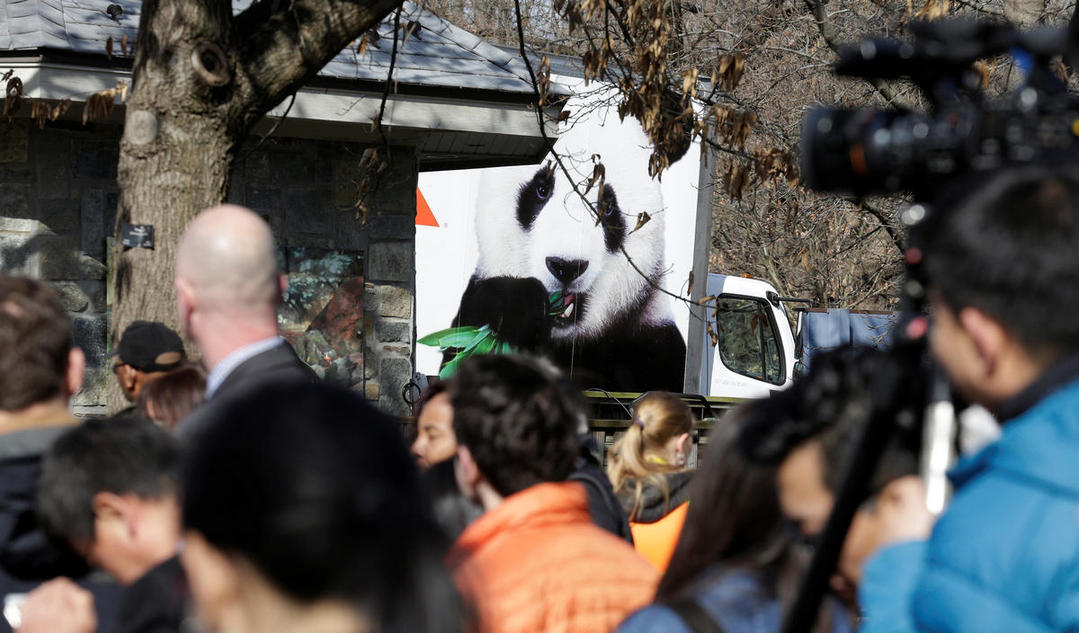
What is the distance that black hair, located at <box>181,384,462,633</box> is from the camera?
3.90 ft

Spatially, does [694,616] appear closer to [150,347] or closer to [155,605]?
[155,605]

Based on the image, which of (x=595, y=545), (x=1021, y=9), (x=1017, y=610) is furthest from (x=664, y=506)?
(x=1021, y=9)

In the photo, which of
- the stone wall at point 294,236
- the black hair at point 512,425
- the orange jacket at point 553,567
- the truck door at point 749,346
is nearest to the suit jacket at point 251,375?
the black hair at point 512,425

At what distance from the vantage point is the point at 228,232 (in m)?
2.82

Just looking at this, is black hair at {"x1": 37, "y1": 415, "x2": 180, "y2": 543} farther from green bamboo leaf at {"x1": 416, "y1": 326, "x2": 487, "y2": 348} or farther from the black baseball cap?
green bamboo leaf at {"x1": 416, "y1": 326, "x2": 487, "y2": 348}

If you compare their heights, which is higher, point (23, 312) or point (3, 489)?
point (23, 312)

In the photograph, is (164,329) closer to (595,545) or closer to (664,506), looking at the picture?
(664,506)

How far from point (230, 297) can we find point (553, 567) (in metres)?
1.13

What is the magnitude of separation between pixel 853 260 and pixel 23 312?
15.6 meters

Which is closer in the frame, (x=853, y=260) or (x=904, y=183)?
(x=904, y=183)

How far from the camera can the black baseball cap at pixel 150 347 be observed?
386 centimetres

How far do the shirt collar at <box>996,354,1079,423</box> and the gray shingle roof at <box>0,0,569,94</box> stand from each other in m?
5.17

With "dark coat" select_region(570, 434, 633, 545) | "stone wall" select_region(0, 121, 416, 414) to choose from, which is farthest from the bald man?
"stone wall" select_region(0, 121, 416, 414)

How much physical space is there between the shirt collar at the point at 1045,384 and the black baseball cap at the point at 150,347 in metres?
2.95
